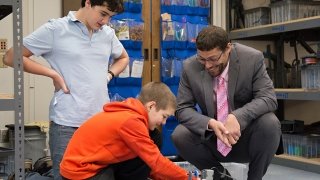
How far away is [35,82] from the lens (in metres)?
3.96

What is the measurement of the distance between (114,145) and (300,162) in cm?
237

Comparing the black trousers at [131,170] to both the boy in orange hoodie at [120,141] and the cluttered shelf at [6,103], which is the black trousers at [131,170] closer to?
the boy in orange hoodie at [120,141]

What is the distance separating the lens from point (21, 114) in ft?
5.65

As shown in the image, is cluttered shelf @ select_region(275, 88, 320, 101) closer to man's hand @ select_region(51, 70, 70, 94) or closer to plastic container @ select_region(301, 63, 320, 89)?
plastic container @ select_region(301, 63, 320, 89)

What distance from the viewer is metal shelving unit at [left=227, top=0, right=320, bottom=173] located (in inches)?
144

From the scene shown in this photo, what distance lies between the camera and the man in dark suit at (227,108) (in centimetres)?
204

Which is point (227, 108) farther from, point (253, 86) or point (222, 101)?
point (253, 86)

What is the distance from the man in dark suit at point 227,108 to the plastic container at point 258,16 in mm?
2273

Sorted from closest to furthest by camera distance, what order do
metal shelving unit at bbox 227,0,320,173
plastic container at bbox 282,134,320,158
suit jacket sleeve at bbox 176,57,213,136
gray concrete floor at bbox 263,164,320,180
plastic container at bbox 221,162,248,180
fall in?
1. suit jacket sleeve at bbox 176,57,213,136
2. plastic container at bbox 221,162,248,180
3. gray concrete floor at bbox 263,164,320,180
4. metal shelving unit at bbox 227,0,320,173
5. plastic container at bbox 282,134,320,158

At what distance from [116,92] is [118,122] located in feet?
7.47

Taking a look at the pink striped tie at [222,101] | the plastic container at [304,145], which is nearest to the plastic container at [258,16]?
the plastic container at [304,145]

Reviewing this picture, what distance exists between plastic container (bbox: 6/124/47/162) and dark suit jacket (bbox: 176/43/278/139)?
167cm

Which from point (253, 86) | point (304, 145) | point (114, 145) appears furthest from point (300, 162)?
point (114, 145)

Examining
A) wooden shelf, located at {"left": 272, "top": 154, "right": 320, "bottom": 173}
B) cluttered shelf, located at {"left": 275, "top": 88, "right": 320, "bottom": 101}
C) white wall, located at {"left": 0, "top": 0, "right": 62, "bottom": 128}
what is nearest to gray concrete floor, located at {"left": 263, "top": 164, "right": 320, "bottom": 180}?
wooden shelf, located at {"left": 272, "top": 154, "right": 320, "bottom": 173}
